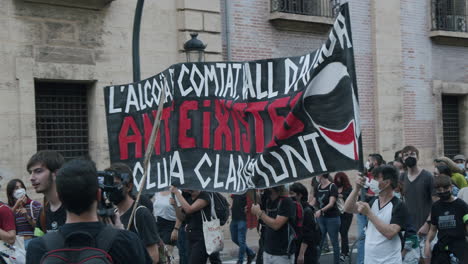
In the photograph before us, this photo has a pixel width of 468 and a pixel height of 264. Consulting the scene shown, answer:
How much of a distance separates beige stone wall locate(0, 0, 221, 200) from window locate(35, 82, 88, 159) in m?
0.19

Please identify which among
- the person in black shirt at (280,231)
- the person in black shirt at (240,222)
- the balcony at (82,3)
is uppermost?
the balcony at (82,3)

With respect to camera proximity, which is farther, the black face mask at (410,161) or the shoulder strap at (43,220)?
the black face mask at (410,161)

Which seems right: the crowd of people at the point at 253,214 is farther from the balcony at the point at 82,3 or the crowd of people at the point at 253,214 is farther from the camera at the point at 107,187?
the balcony at the point at 82,3

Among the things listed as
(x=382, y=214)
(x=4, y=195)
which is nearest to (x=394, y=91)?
(x=4, y=195)

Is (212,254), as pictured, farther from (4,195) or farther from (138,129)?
(4,195)

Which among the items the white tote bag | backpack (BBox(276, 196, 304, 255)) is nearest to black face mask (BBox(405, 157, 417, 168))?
backpack (BBox(276, 196, 304, 255))

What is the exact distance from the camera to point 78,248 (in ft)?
9.83

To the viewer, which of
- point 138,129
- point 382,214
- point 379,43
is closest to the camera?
point 382,214

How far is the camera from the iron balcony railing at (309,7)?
1551 centimetres

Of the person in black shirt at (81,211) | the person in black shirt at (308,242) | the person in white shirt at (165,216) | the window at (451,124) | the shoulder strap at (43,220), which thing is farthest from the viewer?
the window at (451,124)

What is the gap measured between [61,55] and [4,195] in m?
2.62

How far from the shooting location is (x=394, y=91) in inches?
675

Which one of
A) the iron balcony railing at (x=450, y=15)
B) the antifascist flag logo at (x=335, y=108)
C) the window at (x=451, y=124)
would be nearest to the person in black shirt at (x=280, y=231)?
the antifascist flag logo at (x=335, y=108)

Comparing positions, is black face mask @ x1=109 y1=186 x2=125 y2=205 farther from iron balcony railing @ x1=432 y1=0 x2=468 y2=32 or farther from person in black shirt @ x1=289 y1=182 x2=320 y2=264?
iron balcony railing @ x1=432 y1=0 x2=468 y2=32
